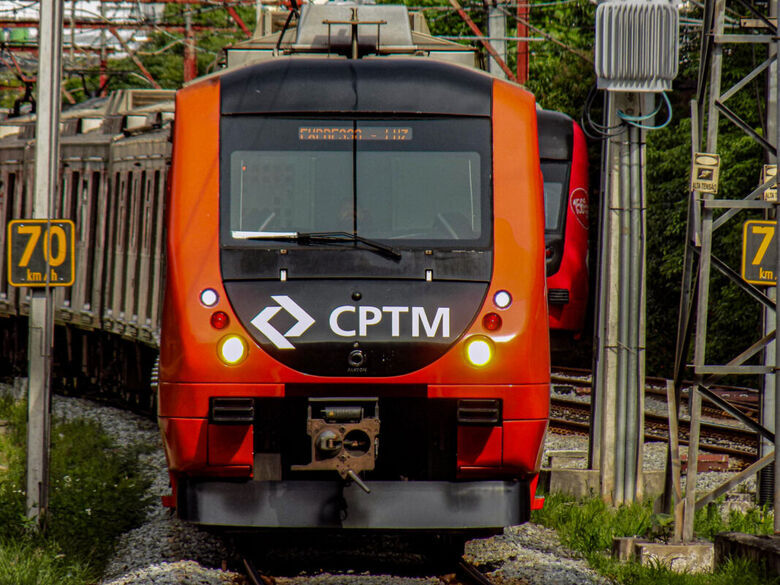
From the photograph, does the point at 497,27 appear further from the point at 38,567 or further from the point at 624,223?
the point at 38,567

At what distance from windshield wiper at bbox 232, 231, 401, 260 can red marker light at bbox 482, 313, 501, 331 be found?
59 cm

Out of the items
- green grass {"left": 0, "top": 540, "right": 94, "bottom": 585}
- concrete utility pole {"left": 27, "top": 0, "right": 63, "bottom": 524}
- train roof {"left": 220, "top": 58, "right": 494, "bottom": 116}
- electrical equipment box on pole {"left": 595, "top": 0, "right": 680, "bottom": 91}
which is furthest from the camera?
electrical equipment box on pole {"left": 595, "top": 0, "right": 680, "bottom": 91}

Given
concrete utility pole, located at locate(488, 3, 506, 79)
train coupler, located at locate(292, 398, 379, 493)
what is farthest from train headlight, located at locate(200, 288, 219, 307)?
concrete utility pole, located at locate(488, 3, 506, 79)

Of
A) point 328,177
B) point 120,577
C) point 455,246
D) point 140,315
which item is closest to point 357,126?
point 328,177

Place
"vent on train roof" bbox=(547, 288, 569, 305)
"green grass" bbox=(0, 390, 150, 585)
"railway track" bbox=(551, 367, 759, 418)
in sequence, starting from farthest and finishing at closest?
"vent on train roof" bbox=(547, 288, 569, 305) → "railway track" bbox=(551, 367, 759, 418) → "green grass" bbox=(0, 390, 150, 585)

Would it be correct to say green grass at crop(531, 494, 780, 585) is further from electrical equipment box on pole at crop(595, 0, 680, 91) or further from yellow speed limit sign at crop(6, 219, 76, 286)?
yellow speed limit sign at crop(6, 219, 76, 286)

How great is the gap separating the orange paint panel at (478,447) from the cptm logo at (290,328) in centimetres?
97

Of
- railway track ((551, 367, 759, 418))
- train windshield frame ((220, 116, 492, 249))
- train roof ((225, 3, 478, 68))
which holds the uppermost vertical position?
train roof ((225, 3, 478, 68))

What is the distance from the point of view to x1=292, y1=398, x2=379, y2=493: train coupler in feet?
21.9

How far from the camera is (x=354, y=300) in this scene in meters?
6.79

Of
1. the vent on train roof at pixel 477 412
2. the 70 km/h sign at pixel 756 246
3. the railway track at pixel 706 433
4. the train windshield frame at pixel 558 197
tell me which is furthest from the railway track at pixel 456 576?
the train windshield frame at pixel 558 197

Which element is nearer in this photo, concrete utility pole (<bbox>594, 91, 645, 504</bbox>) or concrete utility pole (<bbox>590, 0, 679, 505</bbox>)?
concrete utility pole (<bbox>590, 0, 679, 505</bbox>)

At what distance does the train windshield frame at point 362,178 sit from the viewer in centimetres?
701

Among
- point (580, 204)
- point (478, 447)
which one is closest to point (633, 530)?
point (478, 447)
